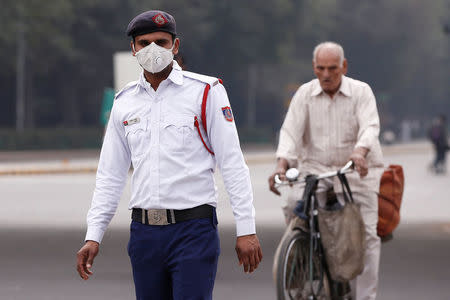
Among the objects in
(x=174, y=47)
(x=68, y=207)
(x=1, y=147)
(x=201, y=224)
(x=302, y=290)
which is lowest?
(x=1, y=147)

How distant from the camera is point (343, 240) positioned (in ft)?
20.6

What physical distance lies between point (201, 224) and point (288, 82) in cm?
7115

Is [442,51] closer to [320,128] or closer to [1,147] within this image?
[1,147]

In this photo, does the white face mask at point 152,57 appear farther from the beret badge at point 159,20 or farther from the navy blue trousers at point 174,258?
the navy blue trousers at point 174,258

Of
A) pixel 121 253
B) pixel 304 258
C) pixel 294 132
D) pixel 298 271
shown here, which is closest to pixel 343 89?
pixel 294 132

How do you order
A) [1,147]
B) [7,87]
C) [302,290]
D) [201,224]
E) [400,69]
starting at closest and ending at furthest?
[201,224] → [302,290] → [1,147] → [7,87] → [400,69]

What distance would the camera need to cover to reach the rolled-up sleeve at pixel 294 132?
21.5 feet

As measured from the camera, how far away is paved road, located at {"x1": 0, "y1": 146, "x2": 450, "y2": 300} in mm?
8289

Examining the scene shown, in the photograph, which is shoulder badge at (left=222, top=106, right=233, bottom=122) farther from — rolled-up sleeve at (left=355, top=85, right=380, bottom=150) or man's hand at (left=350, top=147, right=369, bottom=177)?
rolled-up sleeve at (left=355, top=85, right=380, bottom=150)

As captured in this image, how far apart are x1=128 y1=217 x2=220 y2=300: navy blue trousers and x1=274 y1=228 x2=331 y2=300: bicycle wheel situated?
1.71 meters

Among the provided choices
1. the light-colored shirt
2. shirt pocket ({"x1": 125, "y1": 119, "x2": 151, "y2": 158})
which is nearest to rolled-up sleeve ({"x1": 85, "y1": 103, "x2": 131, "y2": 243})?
shirt pocket ({"x1": 125, "y1": 119, "x2": 151, "y2": 158})

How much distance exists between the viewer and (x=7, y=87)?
57062mm

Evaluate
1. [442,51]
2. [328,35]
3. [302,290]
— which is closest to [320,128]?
[302,290]

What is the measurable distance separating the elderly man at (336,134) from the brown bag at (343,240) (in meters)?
0.20
